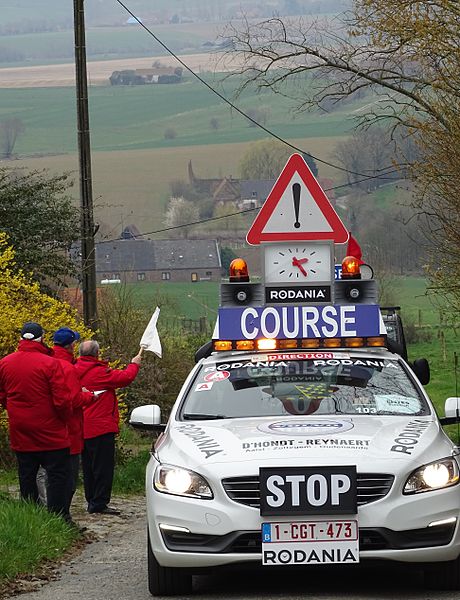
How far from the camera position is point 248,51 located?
1126 inches

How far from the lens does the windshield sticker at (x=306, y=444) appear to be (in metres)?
8.76

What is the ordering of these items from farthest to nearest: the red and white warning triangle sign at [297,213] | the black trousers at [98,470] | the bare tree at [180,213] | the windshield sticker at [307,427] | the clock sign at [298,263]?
the bare tree at [180,213]
the black trousers at [98,470]
the red and white warning triangle sign at [297,213]
the clock sign at [298,263]
the windshield sticker at [307,427]

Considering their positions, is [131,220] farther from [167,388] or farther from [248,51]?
[248,51]

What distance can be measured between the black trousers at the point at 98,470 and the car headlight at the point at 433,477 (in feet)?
18.8

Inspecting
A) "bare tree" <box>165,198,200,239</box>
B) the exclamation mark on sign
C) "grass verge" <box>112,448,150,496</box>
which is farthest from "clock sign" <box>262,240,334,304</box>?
"bare tree" <box>165,198,200,239</box>

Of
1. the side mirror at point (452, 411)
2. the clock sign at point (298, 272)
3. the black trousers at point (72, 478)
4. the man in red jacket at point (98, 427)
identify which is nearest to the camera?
the side mirror at point (452, 411)

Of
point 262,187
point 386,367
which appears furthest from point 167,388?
point 262,187

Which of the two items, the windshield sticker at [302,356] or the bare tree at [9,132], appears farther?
the bare tree at [9,132]

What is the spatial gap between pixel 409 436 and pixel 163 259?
256 ft

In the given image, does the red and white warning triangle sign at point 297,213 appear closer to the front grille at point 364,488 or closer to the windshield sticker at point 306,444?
the windshield sticker at point 306,444

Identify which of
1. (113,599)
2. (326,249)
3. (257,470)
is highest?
(326,249)

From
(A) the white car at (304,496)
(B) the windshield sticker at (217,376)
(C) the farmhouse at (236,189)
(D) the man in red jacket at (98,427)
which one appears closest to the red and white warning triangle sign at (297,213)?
(B) the windshield sticker at (217,376)

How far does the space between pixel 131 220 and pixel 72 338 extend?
395 feet

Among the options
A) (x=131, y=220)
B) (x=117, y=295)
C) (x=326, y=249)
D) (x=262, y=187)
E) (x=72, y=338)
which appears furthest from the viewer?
(x=131, y=220)
